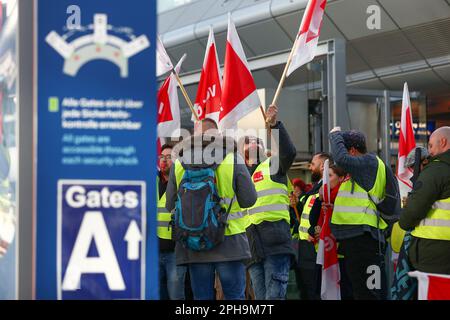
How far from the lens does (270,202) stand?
8.29 m

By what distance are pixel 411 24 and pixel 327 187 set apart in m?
11.8

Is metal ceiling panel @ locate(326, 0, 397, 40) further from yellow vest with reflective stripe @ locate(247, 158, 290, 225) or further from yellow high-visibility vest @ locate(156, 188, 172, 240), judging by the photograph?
yellow high-visibility vest @ locate(156, 188, 172, 240)

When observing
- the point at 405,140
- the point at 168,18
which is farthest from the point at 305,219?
the point at 168,18

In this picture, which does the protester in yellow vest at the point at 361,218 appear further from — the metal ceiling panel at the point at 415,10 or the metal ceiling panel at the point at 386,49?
the metal ceiling panel at the point at 386,49

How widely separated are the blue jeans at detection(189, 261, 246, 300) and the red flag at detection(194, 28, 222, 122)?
3.16m

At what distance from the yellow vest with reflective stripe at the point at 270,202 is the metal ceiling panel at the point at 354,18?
12244mm

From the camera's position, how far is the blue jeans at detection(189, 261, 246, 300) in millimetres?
6656

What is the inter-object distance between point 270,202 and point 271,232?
0.92 ft

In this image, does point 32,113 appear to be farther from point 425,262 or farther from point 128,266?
point 425,262

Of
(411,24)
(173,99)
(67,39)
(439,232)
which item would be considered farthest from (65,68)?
(411,24)

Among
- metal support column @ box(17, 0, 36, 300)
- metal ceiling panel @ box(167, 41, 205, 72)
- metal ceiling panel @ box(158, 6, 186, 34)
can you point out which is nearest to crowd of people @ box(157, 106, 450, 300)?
metal support column @ box(17, 0, 36, 300)

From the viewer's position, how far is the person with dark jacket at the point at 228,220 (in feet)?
21.7

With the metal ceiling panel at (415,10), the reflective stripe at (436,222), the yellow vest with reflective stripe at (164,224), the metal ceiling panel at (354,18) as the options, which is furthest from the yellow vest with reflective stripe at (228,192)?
the metal ceiling panel at (354,18)

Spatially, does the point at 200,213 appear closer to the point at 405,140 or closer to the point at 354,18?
the point at 405,140
